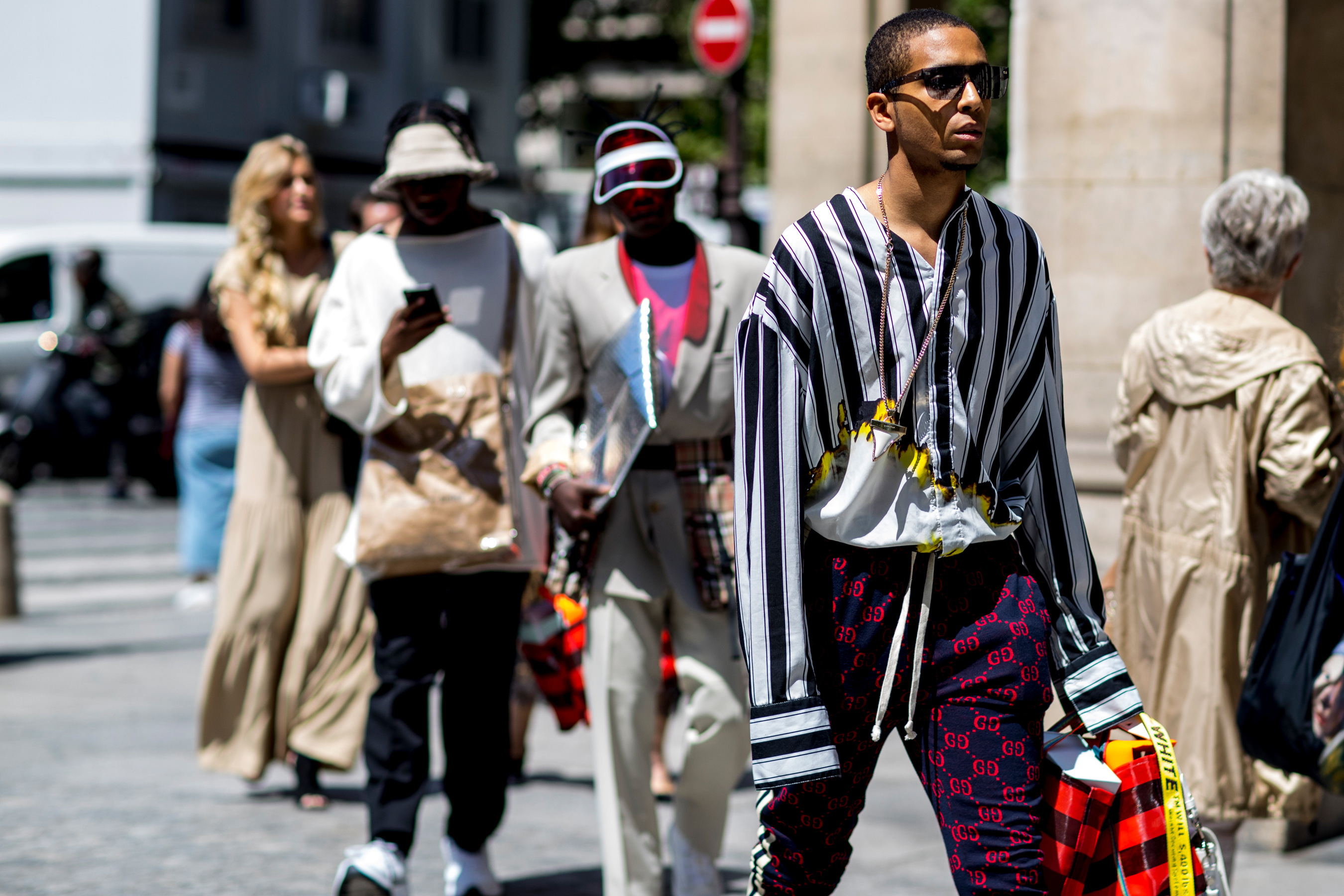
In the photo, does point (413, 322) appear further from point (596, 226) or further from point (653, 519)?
point (596, 226)

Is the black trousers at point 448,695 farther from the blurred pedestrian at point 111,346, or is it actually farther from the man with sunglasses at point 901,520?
the blurred pedestrian at point 111,346

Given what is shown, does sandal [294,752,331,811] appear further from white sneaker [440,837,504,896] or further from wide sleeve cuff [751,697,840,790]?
wide sleeve cuff [751,697,840,790]

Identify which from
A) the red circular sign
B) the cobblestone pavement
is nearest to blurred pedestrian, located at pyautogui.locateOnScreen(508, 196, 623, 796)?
the cobblestone pavement

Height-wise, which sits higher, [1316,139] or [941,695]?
[1316,139]

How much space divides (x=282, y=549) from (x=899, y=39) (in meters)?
3.56

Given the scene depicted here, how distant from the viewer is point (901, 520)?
295 cm

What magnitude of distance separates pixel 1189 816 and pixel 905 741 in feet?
1.52

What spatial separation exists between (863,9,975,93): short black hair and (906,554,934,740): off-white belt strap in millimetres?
783

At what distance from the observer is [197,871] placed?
5.07 metres

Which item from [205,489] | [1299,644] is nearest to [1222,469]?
[1299,644]

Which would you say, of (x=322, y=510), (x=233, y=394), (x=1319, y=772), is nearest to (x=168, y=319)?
(x=233, y=394)

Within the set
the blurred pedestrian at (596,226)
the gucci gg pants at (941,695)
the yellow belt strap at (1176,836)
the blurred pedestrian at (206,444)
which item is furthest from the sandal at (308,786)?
the yellow belt strap at (1176,836)

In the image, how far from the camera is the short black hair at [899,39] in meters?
2.97

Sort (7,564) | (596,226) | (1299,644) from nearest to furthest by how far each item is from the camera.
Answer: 1. (1299,644)
2. (596,226)
3. (7,564)
